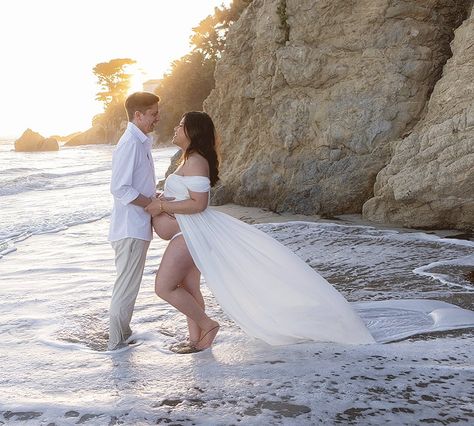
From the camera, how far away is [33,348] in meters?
4.49

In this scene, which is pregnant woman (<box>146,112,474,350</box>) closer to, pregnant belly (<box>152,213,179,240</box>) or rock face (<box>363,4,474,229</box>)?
pregnant belly (<box>152,213,179,240</box>)

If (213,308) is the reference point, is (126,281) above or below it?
above

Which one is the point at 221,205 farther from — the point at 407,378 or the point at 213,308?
the point at 407,378

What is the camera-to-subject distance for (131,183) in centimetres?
418

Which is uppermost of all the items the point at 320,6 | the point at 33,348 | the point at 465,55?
the point at 320,6

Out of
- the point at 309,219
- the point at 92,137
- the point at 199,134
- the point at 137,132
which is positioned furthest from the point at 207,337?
the point at 92,137

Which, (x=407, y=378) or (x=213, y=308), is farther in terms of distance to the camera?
(x=213, y=308)

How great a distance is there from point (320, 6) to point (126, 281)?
8436 millimetres

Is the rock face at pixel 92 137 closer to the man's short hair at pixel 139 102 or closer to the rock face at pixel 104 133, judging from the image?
the rock face at pixel 104 133

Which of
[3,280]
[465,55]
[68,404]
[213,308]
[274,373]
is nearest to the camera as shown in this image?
[68,404]

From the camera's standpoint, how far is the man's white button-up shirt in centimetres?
413

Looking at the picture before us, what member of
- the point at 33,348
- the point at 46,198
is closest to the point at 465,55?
the point at 33,348

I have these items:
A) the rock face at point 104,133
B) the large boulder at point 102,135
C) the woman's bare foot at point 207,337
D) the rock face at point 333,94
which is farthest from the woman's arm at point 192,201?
the large boulder at point 102,135

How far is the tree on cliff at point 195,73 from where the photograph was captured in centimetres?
3834
